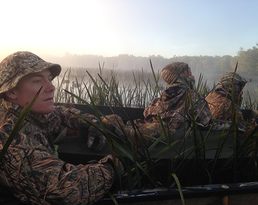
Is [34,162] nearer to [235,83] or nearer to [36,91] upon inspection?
[36,91]

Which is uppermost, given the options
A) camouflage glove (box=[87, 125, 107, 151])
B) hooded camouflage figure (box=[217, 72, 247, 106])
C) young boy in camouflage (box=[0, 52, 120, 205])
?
hooded camouflage figure (box=[217, 72, 247, 106])

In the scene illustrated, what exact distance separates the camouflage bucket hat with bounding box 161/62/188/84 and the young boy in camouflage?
5.95 ft

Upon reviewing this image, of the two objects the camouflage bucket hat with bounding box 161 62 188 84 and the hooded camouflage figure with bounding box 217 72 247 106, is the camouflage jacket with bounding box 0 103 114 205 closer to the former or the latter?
the camouflage bucket hat with bounding box 161 62 188 84

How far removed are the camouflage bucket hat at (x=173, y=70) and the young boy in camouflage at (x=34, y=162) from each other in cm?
181

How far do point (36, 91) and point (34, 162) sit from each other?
44 cm

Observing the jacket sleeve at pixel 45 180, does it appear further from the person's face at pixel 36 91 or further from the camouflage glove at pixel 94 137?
the camouflage glove at pixel 94 137

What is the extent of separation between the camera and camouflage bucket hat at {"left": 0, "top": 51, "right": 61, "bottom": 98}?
1.08m

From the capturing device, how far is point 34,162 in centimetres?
92

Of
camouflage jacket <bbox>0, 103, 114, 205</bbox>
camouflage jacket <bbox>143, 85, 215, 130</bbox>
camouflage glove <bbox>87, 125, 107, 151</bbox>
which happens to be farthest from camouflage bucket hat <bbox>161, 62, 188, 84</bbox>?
camouflage jacket <bbox>0, 103, 114, 205</bbox>

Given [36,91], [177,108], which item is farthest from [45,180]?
[177,108]

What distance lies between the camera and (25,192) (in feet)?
3.02

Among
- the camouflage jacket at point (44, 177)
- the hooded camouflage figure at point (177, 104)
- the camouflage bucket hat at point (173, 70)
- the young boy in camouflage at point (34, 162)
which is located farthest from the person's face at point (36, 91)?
the camouflage bucket hat at point (173, 70)

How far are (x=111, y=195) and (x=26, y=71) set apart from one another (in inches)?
33.8

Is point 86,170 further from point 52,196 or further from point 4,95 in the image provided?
point 4,95
